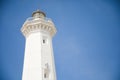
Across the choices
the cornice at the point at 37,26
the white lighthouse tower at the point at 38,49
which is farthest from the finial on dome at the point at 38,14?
the cornice at the point at 37,26

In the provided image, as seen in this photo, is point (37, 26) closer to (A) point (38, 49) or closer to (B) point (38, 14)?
(B) point (38, 14)

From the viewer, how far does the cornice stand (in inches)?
857

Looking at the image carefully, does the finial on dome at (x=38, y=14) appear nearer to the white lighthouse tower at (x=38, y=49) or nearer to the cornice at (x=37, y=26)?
the white lighthouse tower at (x=38, y=49)

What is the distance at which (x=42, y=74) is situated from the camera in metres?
19.0

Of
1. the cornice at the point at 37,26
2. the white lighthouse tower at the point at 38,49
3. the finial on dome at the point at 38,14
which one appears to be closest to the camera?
the white lighthouse tower at the point at 38,49

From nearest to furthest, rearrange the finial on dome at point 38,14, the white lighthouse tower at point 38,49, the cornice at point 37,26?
1. the white lighthouse tower at point 38,49
2. the cornice at point 37,26
3. the finial on dome at point 38,14

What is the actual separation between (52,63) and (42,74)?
2.02m

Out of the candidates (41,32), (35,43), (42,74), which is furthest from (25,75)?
(41,32)

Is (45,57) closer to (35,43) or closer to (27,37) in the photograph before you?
(35,43)

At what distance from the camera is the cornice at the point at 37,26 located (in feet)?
71.4

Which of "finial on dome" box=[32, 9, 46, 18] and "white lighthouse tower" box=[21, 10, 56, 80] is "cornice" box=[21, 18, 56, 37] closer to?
"white lighthouse tower" box=[21, 10, 56, 80]

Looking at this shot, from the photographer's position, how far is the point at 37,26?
21.8m

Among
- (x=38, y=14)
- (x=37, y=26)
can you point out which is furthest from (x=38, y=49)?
(x=38, y=14)

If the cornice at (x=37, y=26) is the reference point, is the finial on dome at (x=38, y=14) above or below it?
above
